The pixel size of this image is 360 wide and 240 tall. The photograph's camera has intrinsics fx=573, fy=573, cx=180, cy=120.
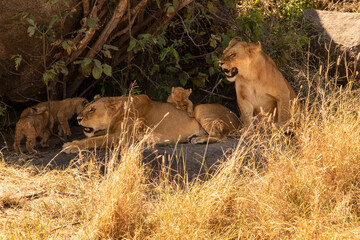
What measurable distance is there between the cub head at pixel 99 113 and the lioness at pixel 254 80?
136 centimetres

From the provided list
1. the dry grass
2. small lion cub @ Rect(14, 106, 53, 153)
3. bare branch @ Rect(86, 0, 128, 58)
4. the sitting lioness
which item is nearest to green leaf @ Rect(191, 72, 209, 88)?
the sitting lioness

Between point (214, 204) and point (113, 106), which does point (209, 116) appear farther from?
point (214, 204)

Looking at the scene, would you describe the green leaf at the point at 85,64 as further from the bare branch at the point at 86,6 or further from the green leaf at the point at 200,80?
the green leaf at the point at 200,80

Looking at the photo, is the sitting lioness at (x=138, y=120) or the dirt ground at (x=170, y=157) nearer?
the dirt ground at (x=170, y=157)

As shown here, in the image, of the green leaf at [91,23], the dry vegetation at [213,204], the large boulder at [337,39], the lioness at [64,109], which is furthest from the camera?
the large boulder at [337,39]

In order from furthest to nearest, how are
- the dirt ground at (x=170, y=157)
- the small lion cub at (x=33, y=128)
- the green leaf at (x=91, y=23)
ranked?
1. the green leaf at (x=91, y=23)
2. the small lion cub at (x=33, y=128)
3. the dirt ground at (x=170, y=157)

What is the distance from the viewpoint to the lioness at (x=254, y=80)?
6.63 metres

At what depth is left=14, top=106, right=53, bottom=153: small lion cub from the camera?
6027mm

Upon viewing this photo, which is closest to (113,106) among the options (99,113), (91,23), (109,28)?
(99,113)

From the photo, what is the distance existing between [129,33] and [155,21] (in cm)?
50

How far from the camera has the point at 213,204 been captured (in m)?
4.20

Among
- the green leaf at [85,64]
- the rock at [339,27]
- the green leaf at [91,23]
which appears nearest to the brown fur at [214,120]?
the green leaf at [85,64]

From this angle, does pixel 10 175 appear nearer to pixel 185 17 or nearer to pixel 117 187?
pixel 117 187

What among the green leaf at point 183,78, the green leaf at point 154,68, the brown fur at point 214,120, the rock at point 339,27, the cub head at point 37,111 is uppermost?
the rock at point 339,27
